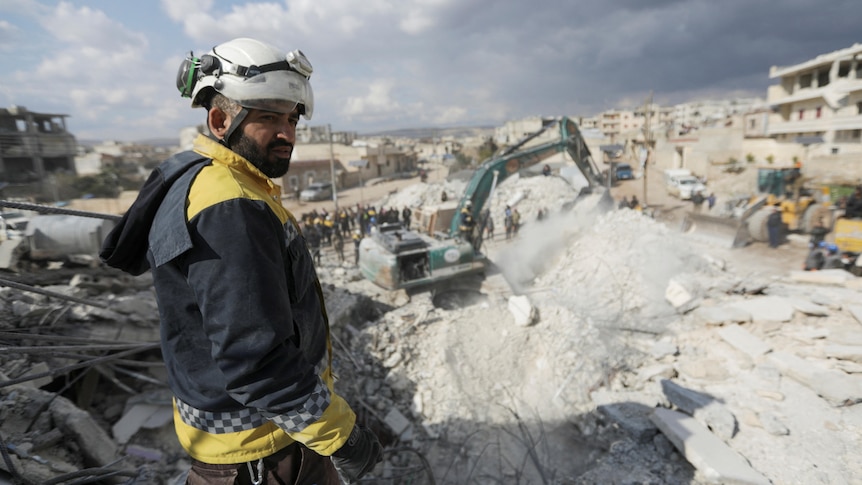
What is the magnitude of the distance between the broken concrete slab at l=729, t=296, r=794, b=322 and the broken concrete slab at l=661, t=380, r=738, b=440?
2.82m

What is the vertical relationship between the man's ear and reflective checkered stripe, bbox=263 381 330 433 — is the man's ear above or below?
above

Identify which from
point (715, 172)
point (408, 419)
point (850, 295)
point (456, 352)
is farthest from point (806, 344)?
point (715, 172)

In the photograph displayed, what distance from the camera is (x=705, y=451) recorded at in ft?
12.8

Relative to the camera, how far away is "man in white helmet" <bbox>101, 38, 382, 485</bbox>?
1.14 metres

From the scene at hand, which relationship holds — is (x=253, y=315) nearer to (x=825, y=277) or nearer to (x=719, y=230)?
(x=825, y=277)

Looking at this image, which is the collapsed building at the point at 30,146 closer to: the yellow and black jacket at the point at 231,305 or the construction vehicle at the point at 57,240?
the construction vehicle at the point at 57,240

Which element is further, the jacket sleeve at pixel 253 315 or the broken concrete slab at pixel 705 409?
the broken concrete slab at pixel 705 409

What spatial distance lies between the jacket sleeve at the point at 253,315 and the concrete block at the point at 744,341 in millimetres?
7042

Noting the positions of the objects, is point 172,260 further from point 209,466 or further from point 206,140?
point 209,466

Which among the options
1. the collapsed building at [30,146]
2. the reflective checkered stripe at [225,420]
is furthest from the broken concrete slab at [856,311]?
the collapsed building at [30,146]

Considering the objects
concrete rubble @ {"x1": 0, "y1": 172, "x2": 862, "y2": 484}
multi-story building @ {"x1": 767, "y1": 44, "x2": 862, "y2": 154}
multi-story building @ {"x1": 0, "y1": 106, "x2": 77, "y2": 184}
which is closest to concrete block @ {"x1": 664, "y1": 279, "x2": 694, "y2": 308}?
concrete rubble @ {"x1": 0, "y1": 172, "x2": 862, "y2": 484}

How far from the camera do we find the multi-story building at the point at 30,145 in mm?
25953

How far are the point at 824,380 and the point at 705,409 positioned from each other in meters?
1.74

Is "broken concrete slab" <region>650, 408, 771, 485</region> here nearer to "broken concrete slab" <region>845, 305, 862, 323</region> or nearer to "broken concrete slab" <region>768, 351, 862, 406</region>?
→ "broken concrete slab" <region>768, 351, 862, 406</region>
